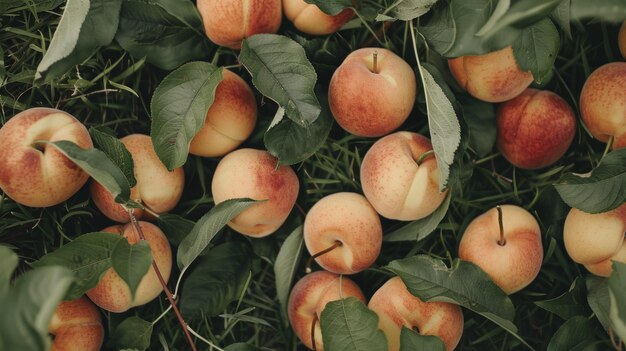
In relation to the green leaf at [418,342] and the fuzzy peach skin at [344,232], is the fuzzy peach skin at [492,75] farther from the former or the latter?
the green leaf at [418,342]

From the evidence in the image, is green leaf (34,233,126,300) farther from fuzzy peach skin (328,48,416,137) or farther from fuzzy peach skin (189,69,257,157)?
fuzzy peach skin (328,48,416,137)

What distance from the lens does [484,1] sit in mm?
760

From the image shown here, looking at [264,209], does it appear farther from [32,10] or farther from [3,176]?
[32,10]

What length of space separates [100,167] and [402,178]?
1.43 feet

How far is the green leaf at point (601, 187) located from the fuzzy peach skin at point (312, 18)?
0.43 m

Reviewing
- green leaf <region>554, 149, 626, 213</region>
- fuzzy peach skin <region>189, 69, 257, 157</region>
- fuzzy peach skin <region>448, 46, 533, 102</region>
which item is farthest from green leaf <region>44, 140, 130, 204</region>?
green leaf <region>554, 149, 626, 213</region>

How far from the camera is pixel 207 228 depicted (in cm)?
90

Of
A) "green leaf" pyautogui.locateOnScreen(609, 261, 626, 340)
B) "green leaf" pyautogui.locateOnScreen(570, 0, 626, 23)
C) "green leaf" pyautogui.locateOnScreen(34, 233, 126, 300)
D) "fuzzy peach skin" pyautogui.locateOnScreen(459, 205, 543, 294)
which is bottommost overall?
"green leaf" pyautogui.locateOnScreen(34, 233, 126, 300)

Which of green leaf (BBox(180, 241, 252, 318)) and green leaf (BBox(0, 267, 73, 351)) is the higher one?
green leaf (BBox(0, 267, 73, 351))

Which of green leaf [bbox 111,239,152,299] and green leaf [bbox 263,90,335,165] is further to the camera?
green leaf [bbox 263,90,335,165]

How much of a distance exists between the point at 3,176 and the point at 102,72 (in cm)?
25

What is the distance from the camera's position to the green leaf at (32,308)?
55 centimetres

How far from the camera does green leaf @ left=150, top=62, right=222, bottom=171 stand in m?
0.90

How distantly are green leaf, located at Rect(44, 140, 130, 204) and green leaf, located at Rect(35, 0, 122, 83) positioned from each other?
4.4 inches
